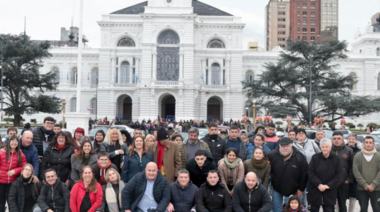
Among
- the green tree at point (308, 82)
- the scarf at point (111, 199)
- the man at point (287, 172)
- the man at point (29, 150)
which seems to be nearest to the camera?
the scarf at point (111, 199)

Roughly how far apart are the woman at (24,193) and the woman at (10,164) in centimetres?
41

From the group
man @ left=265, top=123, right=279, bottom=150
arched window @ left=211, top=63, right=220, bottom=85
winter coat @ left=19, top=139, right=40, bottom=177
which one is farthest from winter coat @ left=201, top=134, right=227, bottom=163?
arched window @ left=211, top=63, right=220, bottom=85

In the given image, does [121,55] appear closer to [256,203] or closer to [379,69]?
[379,69]

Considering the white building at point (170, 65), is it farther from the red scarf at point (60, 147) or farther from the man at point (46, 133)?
the red scarf at point (60, 147)

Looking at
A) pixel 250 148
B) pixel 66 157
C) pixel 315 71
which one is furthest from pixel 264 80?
pixel 66 157

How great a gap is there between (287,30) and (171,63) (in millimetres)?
64018

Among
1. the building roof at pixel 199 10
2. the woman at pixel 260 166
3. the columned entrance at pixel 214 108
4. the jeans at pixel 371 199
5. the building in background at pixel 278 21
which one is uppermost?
the building in background at pixel 278 21

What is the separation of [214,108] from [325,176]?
46563 mm

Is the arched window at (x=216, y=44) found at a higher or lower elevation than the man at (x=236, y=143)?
higher

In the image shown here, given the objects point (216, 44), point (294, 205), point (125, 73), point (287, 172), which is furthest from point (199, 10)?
point (294, 205)

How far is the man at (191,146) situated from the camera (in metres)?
10.3

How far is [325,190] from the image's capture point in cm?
966

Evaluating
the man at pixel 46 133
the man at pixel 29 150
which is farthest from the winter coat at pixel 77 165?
the man at pixel 46 133

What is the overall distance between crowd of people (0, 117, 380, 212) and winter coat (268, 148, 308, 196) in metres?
0.02
